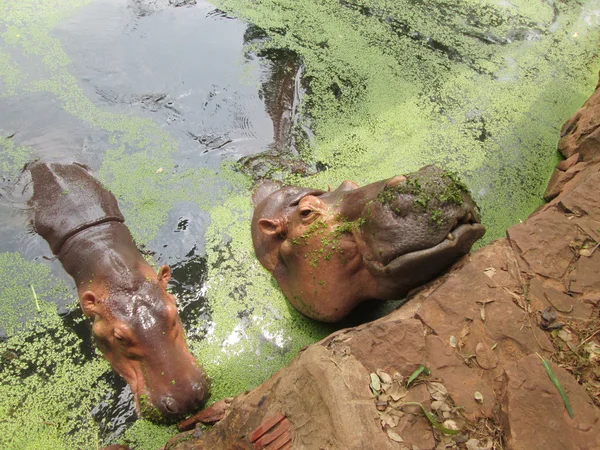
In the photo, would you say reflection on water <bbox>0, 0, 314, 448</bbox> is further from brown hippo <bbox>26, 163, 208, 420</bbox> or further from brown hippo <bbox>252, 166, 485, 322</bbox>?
brown hippo <bbox>252, 166, 485, 322</bbox>

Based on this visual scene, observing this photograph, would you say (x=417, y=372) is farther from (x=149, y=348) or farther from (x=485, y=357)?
(x=149, y=348)

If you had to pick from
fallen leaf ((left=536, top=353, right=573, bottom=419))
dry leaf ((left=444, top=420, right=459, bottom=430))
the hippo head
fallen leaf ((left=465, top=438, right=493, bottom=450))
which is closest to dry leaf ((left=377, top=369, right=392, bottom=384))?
dry leaf ((left=444, top=420, right=459, bottom=430))

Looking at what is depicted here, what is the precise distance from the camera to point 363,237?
277 centimetres

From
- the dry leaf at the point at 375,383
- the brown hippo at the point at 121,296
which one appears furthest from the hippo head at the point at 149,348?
the dry leaf at the point at 375,383

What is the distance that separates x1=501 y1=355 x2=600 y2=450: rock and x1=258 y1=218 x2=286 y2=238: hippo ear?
1.66m

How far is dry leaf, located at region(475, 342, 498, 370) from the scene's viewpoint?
2.37 metres

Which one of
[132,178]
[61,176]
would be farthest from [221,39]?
[61,176]

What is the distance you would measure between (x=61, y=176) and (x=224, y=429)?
8.71ft

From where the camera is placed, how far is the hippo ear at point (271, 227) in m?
3.30

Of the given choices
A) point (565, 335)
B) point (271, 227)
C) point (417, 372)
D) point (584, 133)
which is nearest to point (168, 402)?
point (271, 227)

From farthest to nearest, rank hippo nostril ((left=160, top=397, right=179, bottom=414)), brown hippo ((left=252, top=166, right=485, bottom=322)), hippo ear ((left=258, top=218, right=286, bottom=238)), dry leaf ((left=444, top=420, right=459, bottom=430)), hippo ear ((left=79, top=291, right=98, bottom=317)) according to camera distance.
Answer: hippo ear ((left=258, top=218, right=286, bottom=238)) → hippo ear ((left=79, top=291, right=98, bottom=317)) → hippo nostril ((left=160, top=397, right=179, bottom=414)) → brown hippo ((left=252, top=166, right=485, bottom=322)) → dry leaf ((left=444, top=420, right=459, bottom=430))

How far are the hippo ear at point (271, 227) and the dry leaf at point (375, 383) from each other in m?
1.30

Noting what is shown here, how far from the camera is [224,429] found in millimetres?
2572

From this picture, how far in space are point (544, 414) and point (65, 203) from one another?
358 cm
